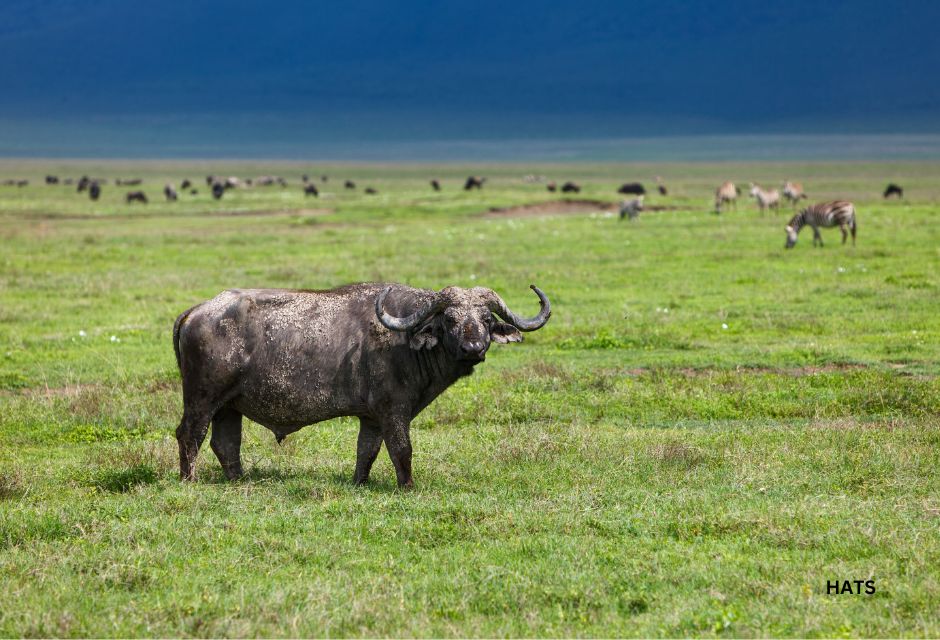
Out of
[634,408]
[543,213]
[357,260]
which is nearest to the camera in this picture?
[634,408]

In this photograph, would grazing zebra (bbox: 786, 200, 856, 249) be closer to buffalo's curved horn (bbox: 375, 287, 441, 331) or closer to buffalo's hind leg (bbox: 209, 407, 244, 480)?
buffalo's hind leg (bbox: 209, 407, 244, 480)

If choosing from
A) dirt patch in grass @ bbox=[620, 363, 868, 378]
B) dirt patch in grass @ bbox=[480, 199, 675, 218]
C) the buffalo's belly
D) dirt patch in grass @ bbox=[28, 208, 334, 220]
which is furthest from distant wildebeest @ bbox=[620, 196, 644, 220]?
the buffalo's belly

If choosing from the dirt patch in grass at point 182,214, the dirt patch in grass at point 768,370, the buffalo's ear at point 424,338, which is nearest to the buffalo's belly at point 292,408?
the buffalo's ear at point 424,338

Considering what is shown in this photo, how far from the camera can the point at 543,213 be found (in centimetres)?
5344

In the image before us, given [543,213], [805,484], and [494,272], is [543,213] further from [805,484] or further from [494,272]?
[805,484]

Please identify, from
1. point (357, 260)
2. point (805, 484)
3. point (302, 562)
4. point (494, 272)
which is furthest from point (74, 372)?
point (357, 260)

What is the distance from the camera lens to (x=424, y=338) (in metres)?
9.98

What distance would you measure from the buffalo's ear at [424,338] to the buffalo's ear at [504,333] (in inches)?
20.3

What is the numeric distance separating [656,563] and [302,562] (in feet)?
8.09

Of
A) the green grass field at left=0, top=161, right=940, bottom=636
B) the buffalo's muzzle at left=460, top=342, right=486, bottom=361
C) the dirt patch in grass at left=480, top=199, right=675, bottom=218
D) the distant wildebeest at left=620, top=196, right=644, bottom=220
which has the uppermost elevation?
the buffalo's muzzle at left=460, top=342, right=486, bottom=361

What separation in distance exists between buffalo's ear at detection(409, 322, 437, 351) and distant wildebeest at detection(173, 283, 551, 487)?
0.12 ft

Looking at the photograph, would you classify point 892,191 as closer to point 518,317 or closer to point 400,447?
point 518,317

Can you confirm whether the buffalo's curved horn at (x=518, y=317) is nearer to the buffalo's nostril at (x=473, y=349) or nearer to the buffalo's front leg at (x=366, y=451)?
the buffalo's nostril at (x=473, y=349)

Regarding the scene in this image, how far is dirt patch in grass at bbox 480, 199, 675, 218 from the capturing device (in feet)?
174
